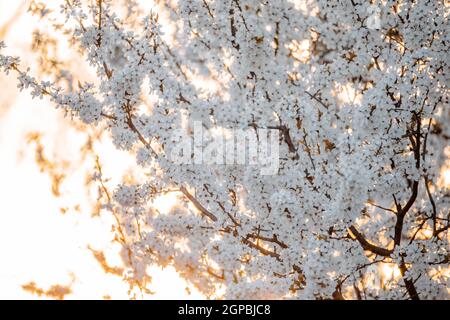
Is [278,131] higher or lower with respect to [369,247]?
higher

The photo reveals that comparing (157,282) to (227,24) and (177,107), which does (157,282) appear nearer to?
(177,107)

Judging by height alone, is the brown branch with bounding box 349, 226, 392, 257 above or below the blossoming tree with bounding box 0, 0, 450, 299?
below

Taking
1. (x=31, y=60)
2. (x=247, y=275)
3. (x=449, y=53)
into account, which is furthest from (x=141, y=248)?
(x=449, y=53)

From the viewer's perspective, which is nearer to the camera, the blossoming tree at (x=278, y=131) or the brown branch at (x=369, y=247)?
the blossoming tree at (x=278, y=131)

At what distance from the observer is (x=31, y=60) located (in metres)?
4.49

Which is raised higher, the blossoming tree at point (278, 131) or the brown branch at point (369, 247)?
the blossoming tree at point (278, 131)

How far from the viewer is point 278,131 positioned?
378 cm

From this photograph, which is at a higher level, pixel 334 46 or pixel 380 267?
pixel 334 46

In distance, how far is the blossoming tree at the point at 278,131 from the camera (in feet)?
10.3

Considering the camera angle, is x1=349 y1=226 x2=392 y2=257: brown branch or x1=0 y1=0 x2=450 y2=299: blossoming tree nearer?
x1=0 y1=0 x2=450 y2=299: blossoming tree

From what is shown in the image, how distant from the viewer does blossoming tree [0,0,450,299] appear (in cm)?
315
